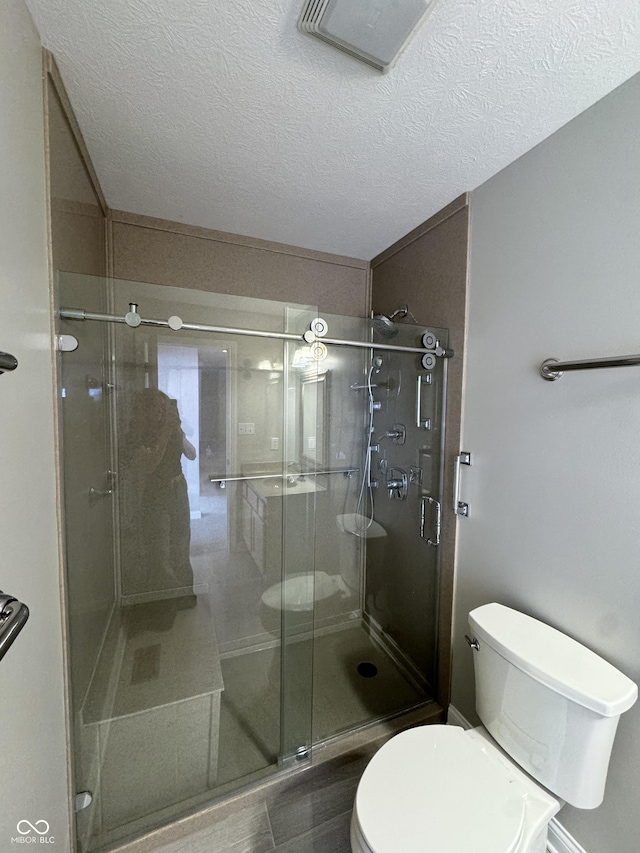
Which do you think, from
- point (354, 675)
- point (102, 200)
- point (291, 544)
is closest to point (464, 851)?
point (291, 544)

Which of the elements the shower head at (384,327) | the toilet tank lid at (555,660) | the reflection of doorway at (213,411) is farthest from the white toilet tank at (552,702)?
the reflection of doorway at (213,411)

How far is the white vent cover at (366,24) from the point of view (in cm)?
79

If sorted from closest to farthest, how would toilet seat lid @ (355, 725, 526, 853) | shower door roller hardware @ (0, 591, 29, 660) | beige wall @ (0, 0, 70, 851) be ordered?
1. shower door roller hardware @ (0, 591, 29, 660)
2. beige wall @ (0, 0, 70, 851)
3. toilet seat lid @ (355, 725, 526, 853)

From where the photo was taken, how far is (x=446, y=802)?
0.92 m

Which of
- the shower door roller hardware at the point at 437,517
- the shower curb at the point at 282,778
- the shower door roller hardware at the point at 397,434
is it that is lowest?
the shower curb at the point at 282,778

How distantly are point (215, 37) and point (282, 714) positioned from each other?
94.0 inches

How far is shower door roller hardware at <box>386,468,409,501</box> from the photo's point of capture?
1.97 metres

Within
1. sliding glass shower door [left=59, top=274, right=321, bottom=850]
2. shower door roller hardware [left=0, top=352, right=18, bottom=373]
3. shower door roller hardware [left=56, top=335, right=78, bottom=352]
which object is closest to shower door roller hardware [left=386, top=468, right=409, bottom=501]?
sliding glass shower door [left=59, top=274, right=321, bottom=850]

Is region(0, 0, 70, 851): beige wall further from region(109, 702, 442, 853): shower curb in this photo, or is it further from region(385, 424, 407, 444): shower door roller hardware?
region(385, 424, 407, 444): shower door roller hardware

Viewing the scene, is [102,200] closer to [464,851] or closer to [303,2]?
[303,2]

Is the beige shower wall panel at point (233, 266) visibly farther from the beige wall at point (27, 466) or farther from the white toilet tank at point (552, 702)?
the white toilet tank at point (552, 702)

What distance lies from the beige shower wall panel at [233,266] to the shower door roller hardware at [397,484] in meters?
1.15

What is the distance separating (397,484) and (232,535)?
3.41ft

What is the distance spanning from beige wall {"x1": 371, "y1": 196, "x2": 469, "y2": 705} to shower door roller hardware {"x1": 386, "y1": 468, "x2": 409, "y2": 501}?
29 centimetres
